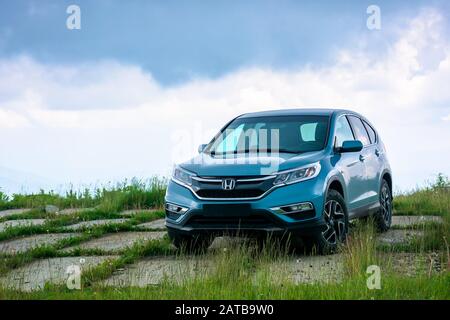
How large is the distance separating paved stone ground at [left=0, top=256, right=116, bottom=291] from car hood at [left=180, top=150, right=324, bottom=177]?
1668 millimetres

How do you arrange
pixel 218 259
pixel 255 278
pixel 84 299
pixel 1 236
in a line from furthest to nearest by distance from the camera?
pixel 1 236 < pixel 218 259 < pixel 255 278 < pixel 84 299

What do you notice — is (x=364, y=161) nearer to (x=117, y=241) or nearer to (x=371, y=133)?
(x=371, y=133)

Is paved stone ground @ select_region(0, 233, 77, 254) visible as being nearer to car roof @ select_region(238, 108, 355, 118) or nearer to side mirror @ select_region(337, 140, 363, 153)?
car roof @ select_region(238, 108, 355, 118)

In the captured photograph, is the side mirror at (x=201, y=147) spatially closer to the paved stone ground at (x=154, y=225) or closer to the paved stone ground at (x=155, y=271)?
the paved stone ground at (x=155, y=271)

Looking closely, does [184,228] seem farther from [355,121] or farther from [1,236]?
[1,236]

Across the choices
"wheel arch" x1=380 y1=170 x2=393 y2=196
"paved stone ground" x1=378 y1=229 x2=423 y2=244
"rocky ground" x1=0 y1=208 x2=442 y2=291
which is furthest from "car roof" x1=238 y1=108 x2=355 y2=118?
"paved stone ground" x1=378 y1=229 x2=423 y2=244

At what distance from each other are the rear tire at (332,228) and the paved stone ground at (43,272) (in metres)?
2.63

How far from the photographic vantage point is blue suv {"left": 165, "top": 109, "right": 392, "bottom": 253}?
891 cm

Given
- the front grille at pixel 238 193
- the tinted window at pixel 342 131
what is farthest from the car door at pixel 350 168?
the front grille at pixel 238 193

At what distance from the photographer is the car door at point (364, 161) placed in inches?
426
